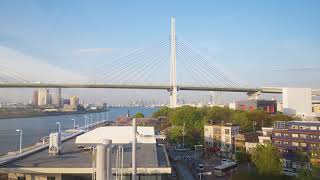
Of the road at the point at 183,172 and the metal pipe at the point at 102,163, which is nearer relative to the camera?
the metal pipe at the point at 102,163

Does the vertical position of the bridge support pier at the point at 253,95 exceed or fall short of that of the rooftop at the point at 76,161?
it exceeds it

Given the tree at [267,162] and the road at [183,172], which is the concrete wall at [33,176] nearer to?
the road at [183,172]

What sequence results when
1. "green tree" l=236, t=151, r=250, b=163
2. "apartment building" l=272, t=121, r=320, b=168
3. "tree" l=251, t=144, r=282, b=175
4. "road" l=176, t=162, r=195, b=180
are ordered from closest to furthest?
1. "tree" l=251, t=144, r=282, b=175
2. "road" l=176, t=162, r=195, b=180
3. "apartment building" l=272, t=121, r=320, b=168
4. "green tree" l=236, t=151, r=250, b=163

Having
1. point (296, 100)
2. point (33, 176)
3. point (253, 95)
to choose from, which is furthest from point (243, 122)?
point (33, 176)

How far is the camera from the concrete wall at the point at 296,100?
1798cm

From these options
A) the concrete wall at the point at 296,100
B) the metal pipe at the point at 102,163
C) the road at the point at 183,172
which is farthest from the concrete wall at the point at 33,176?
the concrete wall at the point at 296,100

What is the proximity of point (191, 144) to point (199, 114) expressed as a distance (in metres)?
4.40

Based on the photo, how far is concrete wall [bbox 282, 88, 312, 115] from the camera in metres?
18.0

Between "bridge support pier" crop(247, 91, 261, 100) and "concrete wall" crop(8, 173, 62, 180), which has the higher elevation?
"bridge support pier" crop(247, 91, 261, 100)

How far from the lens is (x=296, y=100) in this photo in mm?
18156

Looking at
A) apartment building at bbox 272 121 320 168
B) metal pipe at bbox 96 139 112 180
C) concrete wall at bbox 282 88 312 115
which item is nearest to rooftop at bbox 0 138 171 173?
metal pipe at bbox 96 139 112 180

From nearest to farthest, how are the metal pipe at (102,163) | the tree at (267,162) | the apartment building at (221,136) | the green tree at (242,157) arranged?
the metal pipe at (102,163) < the tree at (267,162) < the green tree at (242,157) < the apartment building at (221,136)

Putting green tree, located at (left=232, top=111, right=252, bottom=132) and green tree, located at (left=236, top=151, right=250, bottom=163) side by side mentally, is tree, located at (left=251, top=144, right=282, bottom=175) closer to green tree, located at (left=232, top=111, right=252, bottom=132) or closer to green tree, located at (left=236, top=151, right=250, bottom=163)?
green tree, located at (left=236, top=151, right=250, bottom=163)

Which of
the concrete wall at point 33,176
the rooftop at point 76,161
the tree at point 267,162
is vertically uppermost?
the rooftop at point 76,161
